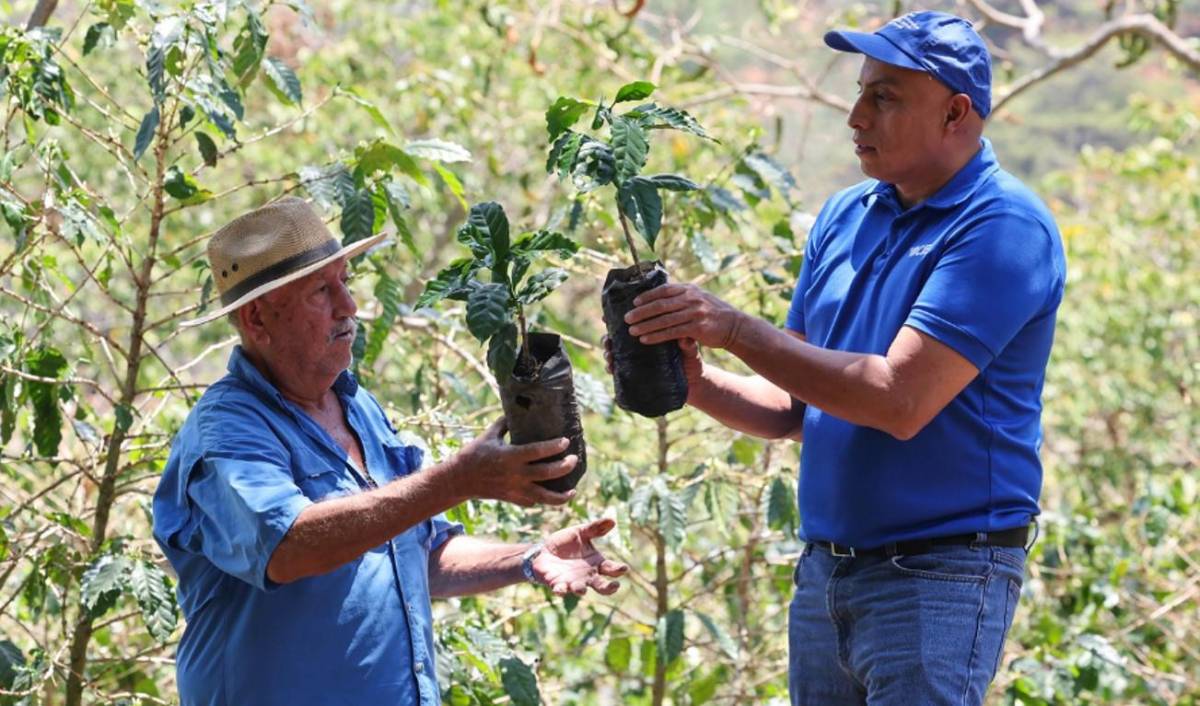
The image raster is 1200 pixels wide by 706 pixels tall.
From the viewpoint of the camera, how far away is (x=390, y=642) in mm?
2469

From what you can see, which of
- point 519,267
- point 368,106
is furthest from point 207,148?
point 519,267

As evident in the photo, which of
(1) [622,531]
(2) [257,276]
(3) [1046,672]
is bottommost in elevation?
(3) [1046,672]

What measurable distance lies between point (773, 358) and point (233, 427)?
2.87 feet

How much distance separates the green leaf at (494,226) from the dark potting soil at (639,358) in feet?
0.62

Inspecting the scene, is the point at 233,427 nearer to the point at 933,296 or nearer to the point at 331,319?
the point at 331,319

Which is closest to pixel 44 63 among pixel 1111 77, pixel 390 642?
pixel 390 642

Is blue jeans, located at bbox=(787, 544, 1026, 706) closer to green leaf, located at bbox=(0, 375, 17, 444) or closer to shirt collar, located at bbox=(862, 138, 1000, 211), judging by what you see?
shirt collar, located at bbox=(862, 138, 1000, 211)

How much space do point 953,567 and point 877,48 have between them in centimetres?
89

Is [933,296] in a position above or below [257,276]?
below

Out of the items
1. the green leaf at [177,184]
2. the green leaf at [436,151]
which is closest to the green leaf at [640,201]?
the green leaf at [436,151]

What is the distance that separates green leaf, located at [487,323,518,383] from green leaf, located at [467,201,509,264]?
16cm

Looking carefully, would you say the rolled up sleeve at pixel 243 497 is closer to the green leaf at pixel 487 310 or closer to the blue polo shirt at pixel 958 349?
the green leaf at pixel 487 310

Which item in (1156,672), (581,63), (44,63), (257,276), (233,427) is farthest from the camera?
(581,63)

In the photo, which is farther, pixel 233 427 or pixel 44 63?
pixel 44 63
